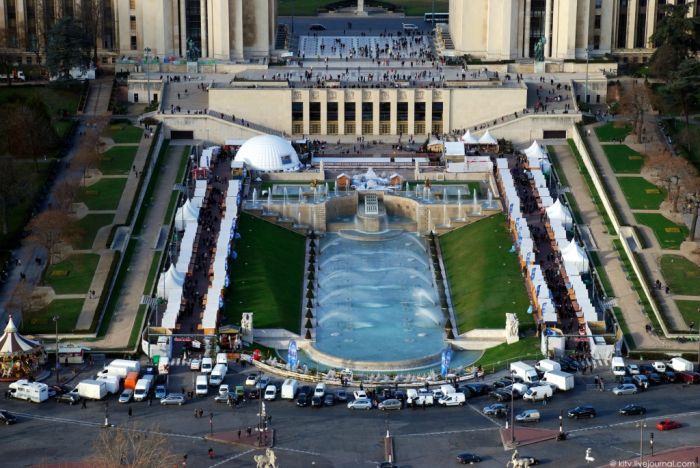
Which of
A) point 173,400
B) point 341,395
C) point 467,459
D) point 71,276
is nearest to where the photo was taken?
point 467,459

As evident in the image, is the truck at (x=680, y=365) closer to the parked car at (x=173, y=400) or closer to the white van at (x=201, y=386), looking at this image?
Result: the white van at (x=201, y=386)

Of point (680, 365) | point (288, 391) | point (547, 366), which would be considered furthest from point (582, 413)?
point (288, 391)

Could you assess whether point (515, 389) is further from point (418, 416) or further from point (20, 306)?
point (20, 306)

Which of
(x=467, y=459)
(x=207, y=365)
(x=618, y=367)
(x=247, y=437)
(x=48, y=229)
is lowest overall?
(x=247, y=437)

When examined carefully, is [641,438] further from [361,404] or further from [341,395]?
[341,395]

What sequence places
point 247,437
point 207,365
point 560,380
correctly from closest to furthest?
1. point 247,437
2. point 560,380
3. point 207,365

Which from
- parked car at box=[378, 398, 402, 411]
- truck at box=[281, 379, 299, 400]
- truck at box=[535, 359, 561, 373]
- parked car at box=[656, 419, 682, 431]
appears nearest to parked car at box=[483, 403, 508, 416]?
parked car at box=[378, 398, 402, 411]
